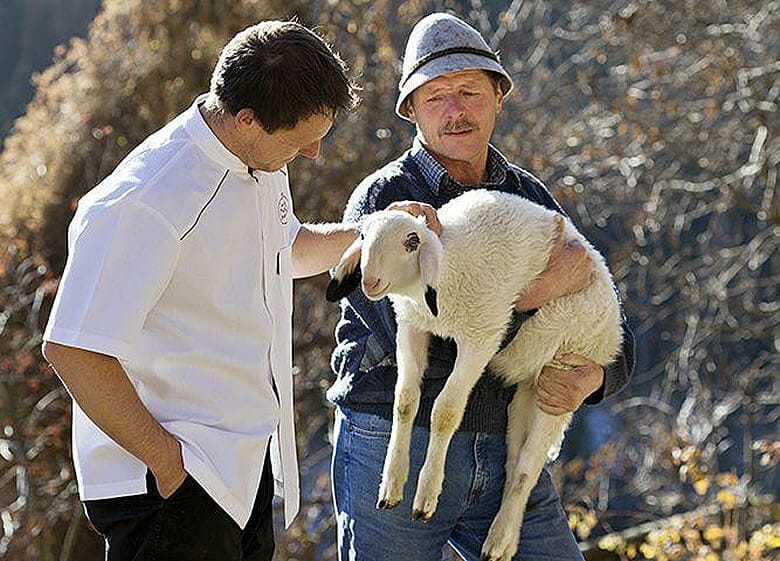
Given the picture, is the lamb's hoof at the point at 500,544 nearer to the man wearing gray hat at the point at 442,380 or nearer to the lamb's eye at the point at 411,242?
the man wearing gray hat at the point at 442,380

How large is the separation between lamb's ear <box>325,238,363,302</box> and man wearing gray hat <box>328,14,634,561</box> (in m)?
0.24

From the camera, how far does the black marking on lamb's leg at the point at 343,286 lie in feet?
8.32

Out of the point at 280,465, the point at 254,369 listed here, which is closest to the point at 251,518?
the point at 280,465

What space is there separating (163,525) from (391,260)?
2.46 ft

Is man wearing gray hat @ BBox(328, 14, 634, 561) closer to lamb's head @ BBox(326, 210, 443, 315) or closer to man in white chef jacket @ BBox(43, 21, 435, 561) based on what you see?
lamb's head @ BBox(326, 210, 443, 315)

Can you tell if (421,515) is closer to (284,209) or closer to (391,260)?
(391,260)

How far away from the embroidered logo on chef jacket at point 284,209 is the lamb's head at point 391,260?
7.8 inches

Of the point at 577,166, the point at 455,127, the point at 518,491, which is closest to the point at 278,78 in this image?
the point at 455,127

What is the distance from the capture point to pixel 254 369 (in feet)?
8.06

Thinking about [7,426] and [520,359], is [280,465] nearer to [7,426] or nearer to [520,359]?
[520,359]

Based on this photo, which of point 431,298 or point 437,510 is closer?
point 431,298

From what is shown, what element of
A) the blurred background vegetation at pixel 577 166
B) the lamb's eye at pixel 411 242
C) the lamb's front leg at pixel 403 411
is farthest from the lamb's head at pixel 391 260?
the blurred background vegetation at pixel 577 166

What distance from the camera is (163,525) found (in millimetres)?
2338

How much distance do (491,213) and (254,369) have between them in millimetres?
718
